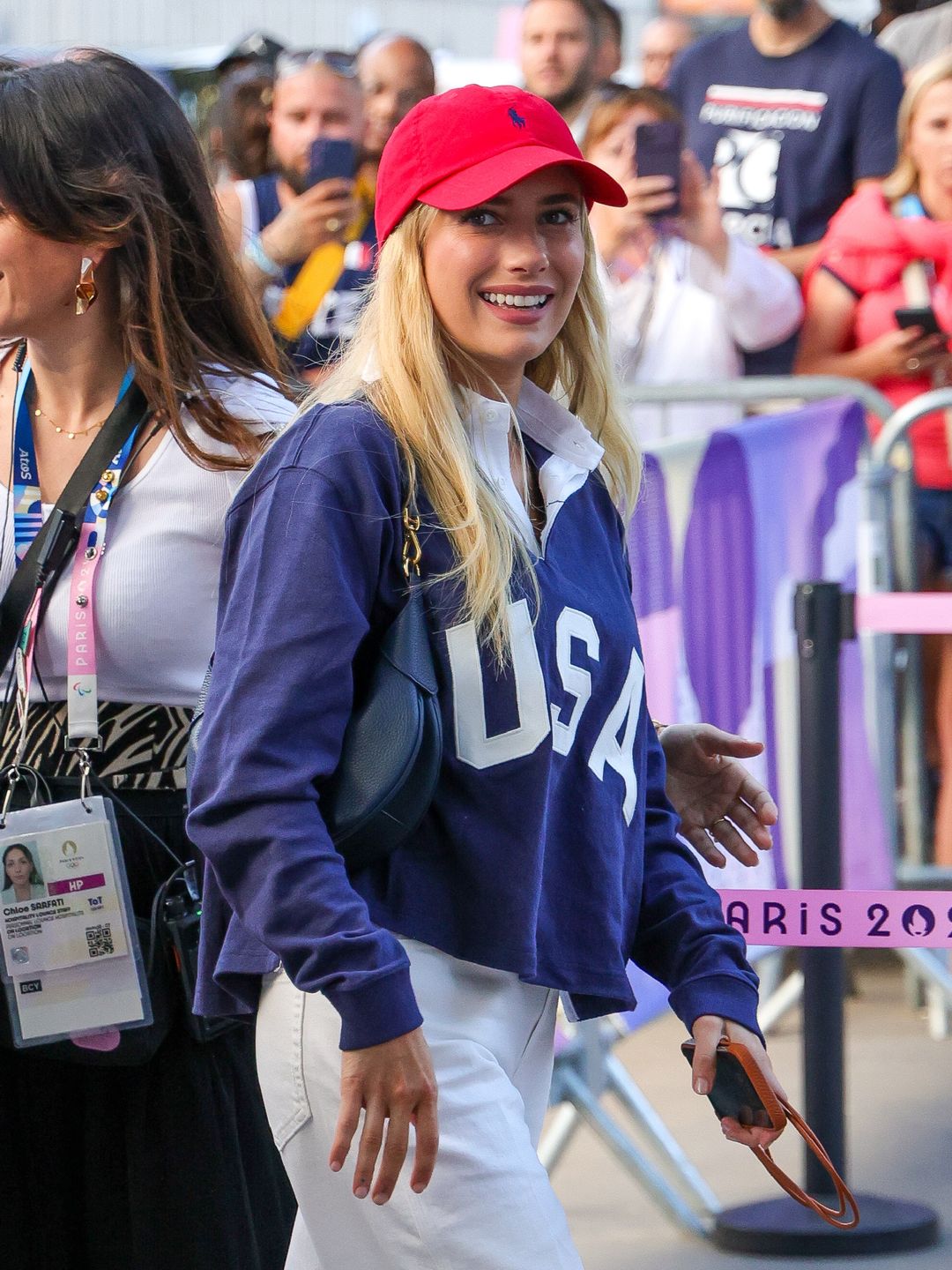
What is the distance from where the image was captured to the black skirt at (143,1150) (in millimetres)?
2447

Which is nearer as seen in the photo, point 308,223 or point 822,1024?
point 822,1024

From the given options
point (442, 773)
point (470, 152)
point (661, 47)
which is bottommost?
point (442, 773)

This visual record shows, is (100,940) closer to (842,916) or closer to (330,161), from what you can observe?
Result: (842,916)

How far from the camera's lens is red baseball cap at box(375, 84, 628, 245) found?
2.01 m

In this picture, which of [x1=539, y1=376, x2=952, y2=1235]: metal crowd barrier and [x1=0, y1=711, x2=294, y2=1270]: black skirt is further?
[x1=539, y1=376, x2=952, y2=1235]: metal crowd barrier

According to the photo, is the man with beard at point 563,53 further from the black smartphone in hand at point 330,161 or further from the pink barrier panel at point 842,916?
the pink barrier panel at point 842,916

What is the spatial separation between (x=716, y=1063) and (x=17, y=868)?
3.02 ft

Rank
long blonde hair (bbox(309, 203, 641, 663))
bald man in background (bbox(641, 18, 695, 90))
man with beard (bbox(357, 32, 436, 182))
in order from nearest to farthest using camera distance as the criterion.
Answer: long blonde hair (bbox(309, 203, 641, 663)), man with beard (bbox(357, 32, 436, 182)), bald man in background (bbox(641, 18, 695, 90))

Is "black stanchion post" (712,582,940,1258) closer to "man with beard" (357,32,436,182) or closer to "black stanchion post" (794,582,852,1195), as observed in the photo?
"black stanchion post" (794,582,852,1195)

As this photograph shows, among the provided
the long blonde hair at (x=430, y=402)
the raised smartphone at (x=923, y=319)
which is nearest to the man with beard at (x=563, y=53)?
the raised smartphone at (x=923, y=319)

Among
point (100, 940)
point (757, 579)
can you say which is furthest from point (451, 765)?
point (757, 579)

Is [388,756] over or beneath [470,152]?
beneath

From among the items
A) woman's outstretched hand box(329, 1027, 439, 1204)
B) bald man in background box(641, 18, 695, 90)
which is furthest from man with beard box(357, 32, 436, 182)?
woman's outstretched hand box(329, 1027, 439, 1204)

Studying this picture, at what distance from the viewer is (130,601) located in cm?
242
